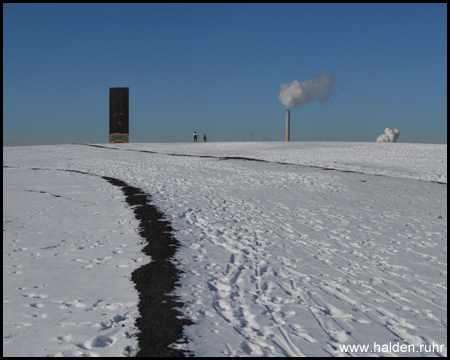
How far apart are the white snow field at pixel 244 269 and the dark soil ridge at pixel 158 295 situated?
17cm

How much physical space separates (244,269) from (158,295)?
6.75ft

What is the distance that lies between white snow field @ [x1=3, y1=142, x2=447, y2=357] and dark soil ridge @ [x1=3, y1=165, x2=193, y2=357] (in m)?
0.17

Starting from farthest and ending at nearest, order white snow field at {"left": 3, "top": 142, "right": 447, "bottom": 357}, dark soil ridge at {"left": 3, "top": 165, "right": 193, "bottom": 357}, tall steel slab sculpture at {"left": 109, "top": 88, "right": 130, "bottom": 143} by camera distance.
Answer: tall steel slab sculpture at {"left": 109, "top": 88, "right": 130, "bottom": 143} < white snow field at {"left": 3, "top": 142, "right": 447, "bottom": 357} < dark soil ridge at {"left": 3, "top": 165, "right": 193, "bottom": 357}

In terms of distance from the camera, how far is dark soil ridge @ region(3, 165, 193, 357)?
516 centimetres

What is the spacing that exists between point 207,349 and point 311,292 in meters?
2.57

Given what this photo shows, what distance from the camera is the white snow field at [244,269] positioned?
535 centimetres

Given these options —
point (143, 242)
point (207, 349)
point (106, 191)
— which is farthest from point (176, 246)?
point (106, 191)

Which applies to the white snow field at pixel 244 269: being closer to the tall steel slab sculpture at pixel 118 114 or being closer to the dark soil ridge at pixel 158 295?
the dark soil ridge at pixel 158 295

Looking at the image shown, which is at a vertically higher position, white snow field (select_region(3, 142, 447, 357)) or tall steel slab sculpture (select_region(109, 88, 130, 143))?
tall steel slab sculpture (select_region(109, 88, 130, 143))

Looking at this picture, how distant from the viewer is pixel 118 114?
56.7 m

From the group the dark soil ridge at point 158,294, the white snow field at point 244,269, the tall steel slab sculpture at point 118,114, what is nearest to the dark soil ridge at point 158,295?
the dark soil ridge at point 158,294

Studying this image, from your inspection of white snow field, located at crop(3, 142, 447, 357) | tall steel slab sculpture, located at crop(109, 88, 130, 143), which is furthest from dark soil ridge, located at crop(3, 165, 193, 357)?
tall steel slab sculpture, located at crop(109, 88, 130, 143)

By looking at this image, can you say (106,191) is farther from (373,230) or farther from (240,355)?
(240,355)

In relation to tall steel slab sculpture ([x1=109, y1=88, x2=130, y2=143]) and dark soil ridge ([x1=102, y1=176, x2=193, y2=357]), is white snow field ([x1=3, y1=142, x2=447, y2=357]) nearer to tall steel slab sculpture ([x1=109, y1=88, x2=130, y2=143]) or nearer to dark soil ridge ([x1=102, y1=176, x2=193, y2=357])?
dark soil ridge ([x1=102, y1=176, x2=193, y2=357])
